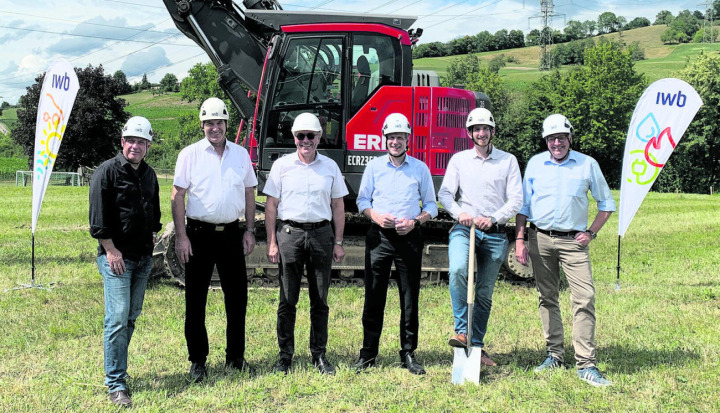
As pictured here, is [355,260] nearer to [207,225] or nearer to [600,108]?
[207,225]

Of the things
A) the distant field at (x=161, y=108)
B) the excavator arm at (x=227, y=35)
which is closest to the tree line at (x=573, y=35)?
the distant field at (x=161, y=108)

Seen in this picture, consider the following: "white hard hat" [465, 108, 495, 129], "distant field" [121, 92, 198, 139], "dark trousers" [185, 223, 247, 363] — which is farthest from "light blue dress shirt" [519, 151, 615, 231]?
"distant field" [121, 92, 198, 139]

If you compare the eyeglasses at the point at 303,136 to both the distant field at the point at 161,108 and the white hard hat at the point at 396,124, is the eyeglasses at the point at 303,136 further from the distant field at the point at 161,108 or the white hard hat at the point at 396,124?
the distant field at the point at 161,108

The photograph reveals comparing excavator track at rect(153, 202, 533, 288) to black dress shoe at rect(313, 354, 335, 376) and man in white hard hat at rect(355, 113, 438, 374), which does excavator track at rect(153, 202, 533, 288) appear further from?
black dress shoe at rect(313, 354, 335, 376)

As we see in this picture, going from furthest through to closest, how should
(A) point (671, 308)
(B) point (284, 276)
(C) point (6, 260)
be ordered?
(C) point (6, 260), (A) point (671, 308), (B) point (284, 276)

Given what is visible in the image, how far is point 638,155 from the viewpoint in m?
8.56

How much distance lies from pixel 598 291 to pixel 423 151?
3254 millimetres

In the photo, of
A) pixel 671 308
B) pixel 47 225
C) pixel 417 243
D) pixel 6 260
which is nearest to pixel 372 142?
pixel 417 243

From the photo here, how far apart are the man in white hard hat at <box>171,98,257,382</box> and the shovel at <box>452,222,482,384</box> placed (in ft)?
5.60

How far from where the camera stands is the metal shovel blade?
16.6ft

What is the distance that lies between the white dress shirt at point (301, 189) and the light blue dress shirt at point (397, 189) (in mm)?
341

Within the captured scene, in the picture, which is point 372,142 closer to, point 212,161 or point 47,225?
point 212,161

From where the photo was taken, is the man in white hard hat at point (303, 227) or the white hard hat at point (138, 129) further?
the man in white hard hat at point (303, 227)

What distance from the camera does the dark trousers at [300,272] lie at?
5195mm
